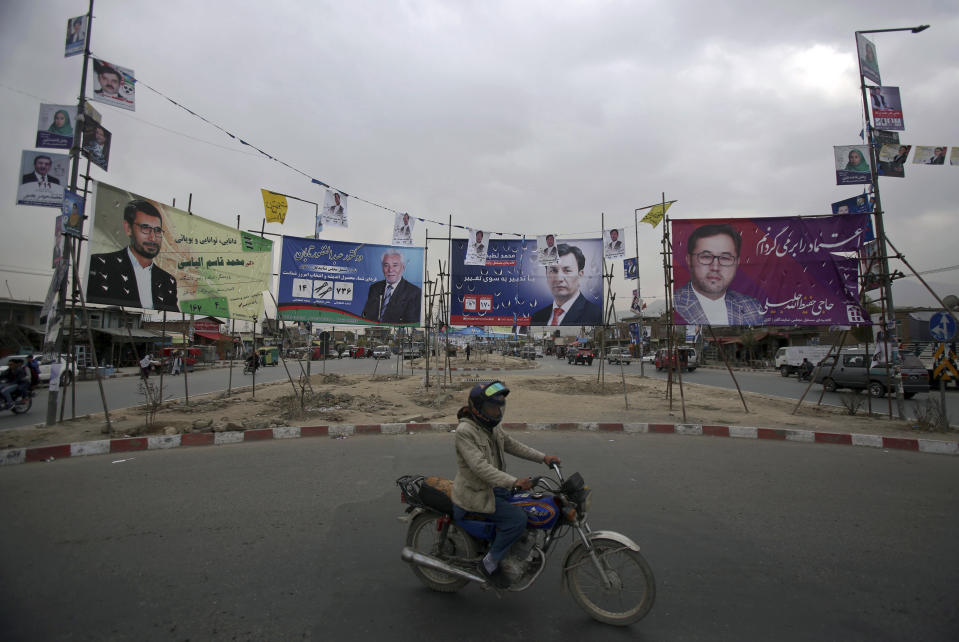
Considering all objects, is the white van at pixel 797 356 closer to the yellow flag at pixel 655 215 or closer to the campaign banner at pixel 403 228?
the yellow flag at pixel 655 215

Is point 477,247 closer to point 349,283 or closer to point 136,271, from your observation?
point 349,283

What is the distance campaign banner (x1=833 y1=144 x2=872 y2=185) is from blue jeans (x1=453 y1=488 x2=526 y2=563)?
Answer: 12074 millimetres

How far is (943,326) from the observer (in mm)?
9773

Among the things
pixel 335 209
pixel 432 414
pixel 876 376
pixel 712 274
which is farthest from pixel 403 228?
pixel 876 376

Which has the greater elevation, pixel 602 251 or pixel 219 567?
pixel 602 251

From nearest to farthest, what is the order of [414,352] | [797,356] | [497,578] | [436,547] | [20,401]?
[497,578], [436,547], [20,401], [797,356], [414,352]

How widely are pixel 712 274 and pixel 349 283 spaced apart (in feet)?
34.2

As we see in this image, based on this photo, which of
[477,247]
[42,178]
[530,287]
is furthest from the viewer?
[530,287]

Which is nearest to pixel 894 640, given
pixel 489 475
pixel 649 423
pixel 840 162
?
pixel 489 475

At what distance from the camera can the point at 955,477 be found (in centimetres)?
Result: 611

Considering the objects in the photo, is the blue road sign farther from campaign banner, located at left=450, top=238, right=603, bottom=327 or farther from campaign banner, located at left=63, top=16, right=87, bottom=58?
campaign banner, located at left=63, top=16, right=87, bottom=58

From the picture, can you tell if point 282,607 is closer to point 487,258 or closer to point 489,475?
point 489,475

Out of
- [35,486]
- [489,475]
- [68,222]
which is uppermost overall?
[68,222]

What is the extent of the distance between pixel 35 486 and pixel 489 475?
6.27m
